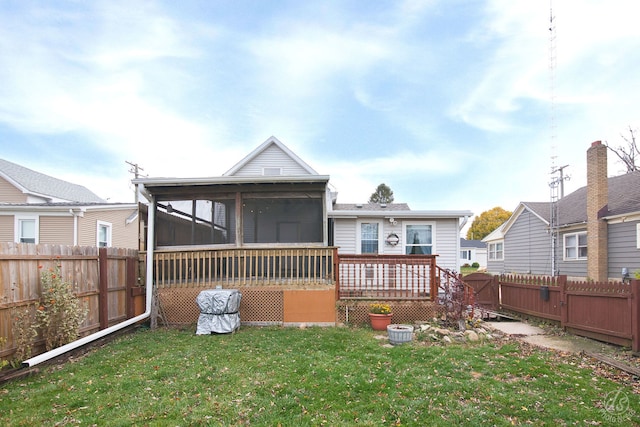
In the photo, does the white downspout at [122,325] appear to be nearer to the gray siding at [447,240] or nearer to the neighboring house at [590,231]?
the gray siding at [447,240]

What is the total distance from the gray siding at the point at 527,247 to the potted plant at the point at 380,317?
12.0 metres

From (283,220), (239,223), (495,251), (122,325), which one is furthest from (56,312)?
(495,251)

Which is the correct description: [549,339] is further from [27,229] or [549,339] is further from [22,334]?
[27,229]

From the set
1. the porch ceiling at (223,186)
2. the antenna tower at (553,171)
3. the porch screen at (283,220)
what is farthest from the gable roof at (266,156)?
the antenna tower at (553,171)

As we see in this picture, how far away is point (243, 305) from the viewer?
812cm

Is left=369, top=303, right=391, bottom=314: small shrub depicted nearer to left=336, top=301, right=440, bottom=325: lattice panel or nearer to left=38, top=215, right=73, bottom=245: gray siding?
left=336, top=301, right=440, bottom=325: lattice panel

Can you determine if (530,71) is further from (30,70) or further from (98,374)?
(30,70)

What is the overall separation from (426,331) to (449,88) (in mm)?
10147

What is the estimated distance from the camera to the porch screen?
8.98 m

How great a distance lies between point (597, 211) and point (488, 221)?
29.6 meters

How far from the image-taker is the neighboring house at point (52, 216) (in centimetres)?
1347

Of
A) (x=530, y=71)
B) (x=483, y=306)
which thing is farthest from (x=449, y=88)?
(x=483, y=306)

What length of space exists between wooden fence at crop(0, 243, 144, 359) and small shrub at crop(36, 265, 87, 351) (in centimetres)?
10

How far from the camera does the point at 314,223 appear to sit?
364 inches
